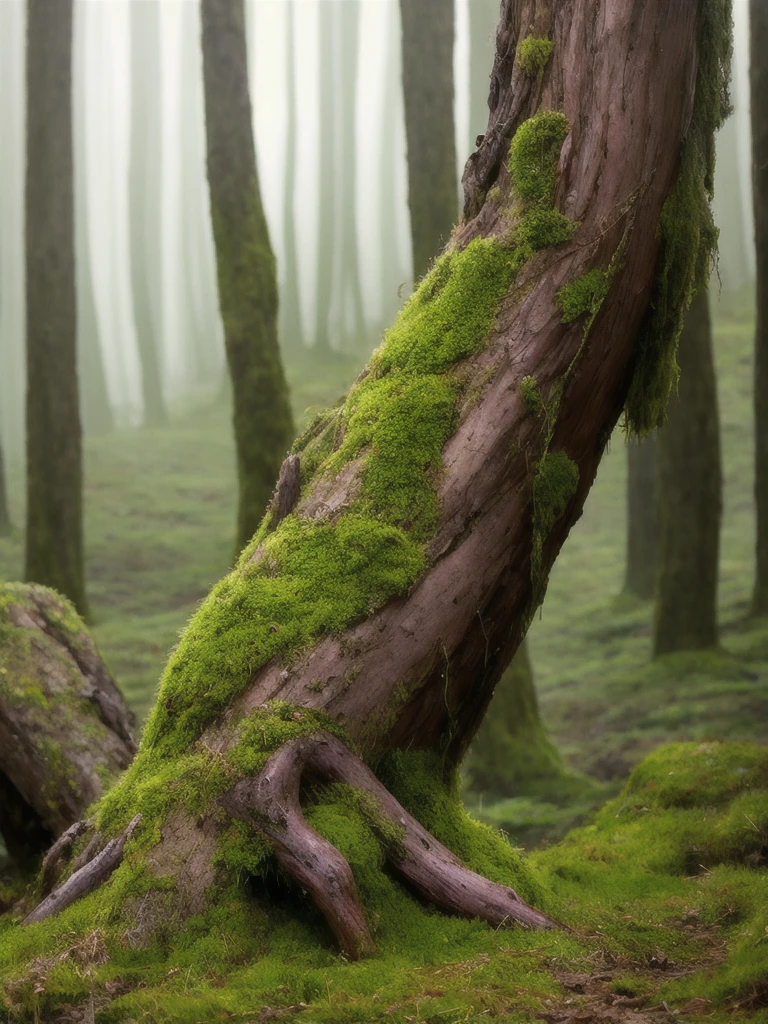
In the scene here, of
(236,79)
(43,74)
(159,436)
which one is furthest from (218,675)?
(159,436)

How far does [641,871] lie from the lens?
5.46 metres

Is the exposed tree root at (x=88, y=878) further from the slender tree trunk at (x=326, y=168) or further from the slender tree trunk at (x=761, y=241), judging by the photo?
the slender tree trunk at (x=326, y=168)

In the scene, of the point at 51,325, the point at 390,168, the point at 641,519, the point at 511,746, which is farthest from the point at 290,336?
the point at 511,746

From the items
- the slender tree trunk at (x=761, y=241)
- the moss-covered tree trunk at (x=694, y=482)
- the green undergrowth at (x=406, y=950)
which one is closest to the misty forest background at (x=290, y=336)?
the moss-covered tree trunk at (x=694, y=482)

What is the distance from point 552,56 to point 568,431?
1751 mm

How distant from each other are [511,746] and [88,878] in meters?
6.41

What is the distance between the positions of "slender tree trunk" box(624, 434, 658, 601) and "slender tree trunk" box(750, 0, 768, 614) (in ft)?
9.33

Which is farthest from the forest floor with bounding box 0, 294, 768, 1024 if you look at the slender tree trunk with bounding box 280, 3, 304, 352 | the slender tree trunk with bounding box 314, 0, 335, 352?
the slender tree trunk with bounding box 314, 0, 335, 352

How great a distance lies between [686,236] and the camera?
4.88 meters

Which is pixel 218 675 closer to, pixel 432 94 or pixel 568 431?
pixel 568 431

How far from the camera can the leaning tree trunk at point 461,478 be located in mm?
4230

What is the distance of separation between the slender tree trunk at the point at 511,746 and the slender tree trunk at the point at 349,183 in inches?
1290

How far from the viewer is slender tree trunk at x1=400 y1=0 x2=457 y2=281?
34.2 ft

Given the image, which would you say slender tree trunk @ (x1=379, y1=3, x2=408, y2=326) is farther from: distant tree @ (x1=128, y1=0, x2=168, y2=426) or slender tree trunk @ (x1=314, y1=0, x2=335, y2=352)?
distant tree @ (x1=128, y1=0, x2=168, y2=426)
